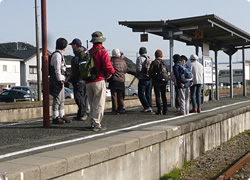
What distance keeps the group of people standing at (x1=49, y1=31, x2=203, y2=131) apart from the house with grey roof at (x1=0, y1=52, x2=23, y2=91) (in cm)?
5675

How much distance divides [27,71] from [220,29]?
59.1 metres

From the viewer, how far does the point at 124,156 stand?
19.3ft

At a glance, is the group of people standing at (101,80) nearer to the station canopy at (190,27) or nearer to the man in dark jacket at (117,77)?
the man in dark jacket at (117,77)

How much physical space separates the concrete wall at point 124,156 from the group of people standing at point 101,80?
3.74ft

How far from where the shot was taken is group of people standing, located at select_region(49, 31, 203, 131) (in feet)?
24.7

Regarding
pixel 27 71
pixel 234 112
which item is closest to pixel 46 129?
pixel 234 112

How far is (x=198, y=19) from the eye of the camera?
44.2 feet

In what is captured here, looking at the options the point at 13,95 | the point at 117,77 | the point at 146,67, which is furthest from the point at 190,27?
the point at 13,95

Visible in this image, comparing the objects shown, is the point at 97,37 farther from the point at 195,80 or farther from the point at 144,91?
the point at 195,80

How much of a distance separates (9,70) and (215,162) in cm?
6148

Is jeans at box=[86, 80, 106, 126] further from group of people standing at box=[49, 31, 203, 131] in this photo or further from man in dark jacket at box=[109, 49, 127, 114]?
man in dark jacket at box=[109, 49, 127, 114]

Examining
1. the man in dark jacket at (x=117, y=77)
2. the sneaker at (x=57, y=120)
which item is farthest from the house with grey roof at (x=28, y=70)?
the sneaker at (x=57, y=120)

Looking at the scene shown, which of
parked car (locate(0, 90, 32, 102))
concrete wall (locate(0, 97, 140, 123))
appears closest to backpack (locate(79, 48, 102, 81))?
concrete wall (locate(0, 97, 140, 123))

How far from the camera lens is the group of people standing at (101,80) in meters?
7.52
